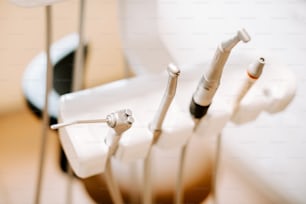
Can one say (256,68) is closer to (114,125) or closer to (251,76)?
(251,76)

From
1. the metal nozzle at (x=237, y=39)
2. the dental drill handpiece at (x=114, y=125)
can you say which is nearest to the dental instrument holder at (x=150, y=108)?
the dental drill handpiece at (x=114, y=125)

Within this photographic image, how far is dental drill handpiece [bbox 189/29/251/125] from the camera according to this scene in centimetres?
46

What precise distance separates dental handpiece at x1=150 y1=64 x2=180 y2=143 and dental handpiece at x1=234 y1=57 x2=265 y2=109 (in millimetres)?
100

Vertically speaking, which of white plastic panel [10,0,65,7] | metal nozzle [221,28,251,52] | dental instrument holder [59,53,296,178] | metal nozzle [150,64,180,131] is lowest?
dental instrument holder [59,53,296,178]

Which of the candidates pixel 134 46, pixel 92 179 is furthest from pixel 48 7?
pixel 92 179

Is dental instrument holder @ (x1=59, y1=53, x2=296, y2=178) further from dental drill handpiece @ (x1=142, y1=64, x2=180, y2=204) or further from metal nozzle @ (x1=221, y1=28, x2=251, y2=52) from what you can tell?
metal nozzle @ (x1=221, y1=28, x2=251, y2=52)

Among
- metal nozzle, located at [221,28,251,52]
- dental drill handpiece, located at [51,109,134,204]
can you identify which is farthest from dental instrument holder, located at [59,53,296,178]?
metal nozzle, located at [221,28,251,52]

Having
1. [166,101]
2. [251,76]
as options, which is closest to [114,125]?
[166,101]

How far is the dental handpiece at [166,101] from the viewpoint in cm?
48

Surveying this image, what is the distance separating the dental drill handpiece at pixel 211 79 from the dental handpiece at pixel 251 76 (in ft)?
0.17

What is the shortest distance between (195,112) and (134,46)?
0.79 ft

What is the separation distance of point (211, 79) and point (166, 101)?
6 cm

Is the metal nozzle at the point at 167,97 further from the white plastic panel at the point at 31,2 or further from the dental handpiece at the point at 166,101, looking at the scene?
the white plastic panel at the point at 31,2

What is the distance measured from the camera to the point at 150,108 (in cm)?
59
